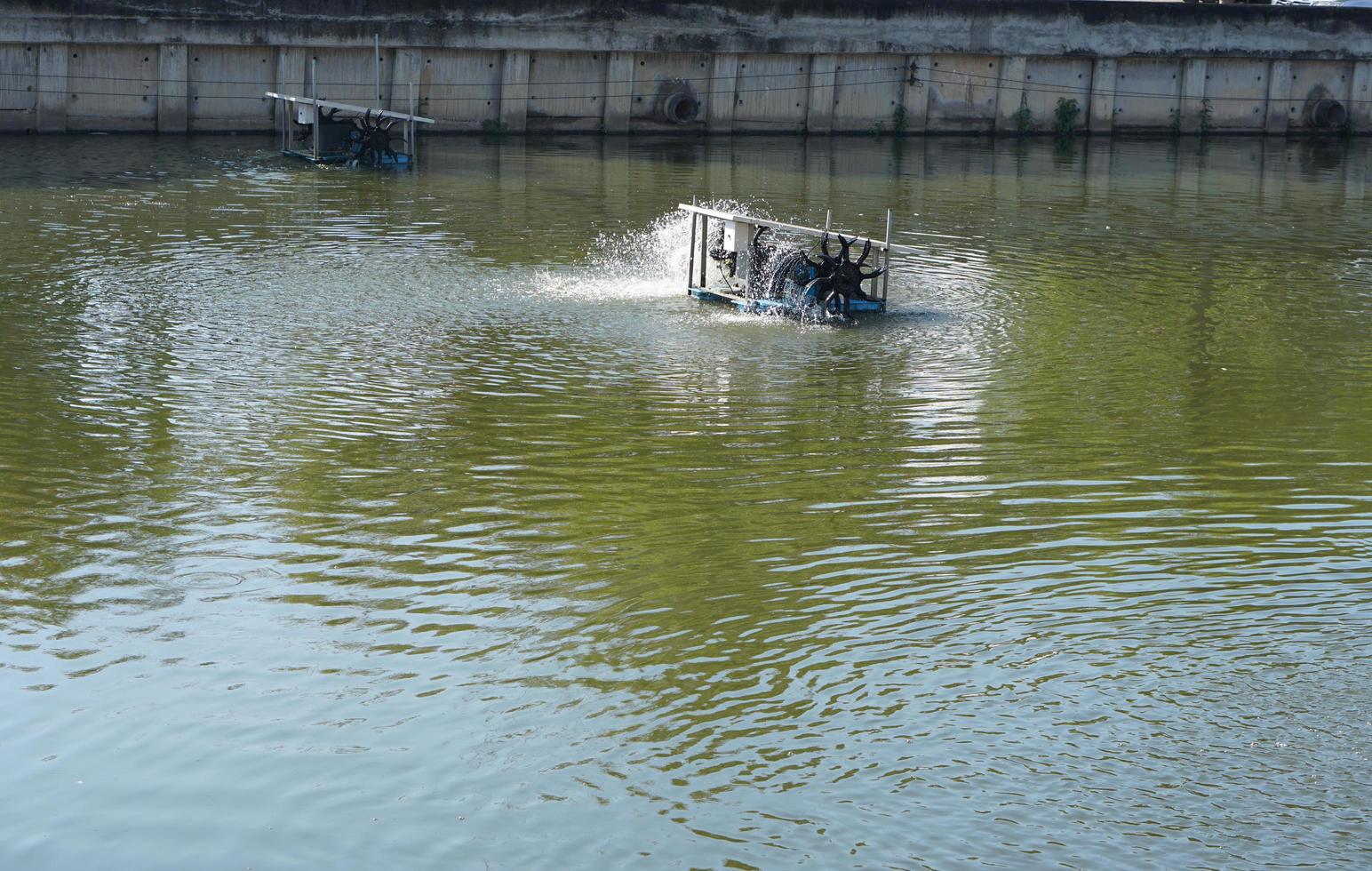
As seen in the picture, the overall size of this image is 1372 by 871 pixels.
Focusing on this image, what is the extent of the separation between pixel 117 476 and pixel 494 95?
89.8ft

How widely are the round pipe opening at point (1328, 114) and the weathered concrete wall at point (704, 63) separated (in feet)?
0.81

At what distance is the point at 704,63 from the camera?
3962 cm

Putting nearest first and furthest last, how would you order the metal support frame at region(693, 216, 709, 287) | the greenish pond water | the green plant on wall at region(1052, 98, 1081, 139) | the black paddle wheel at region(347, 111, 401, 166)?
1. the greenish pond water
2. the metal support frame at region(693, 216, 709, 287)
3. the black paddle wheel at region(347, 111, 401, 166)
4. the green plant on wall at region(1052, 98, 1081, 139)

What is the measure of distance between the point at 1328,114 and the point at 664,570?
3807 centimetres

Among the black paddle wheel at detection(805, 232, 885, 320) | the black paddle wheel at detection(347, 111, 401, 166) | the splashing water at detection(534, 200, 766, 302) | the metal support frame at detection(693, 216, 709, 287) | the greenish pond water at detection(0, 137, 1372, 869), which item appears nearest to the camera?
the greenish pond water at detection(0, 137, 1372, 869)

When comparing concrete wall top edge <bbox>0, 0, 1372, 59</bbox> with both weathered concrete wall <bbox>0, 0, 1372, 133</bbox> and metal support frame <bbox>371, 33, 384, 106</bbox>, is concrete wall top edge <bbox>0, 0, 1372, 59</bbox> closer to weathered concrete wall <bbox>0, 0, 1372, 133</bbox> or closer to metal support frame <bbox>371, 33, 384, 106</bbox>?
weathered concrete wall <bbox>0, 0, 1372, 133</bbox>

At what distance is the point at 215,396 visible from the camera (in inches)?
561

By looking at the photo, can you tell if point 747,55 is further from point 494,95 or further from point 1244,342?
point 1244,342

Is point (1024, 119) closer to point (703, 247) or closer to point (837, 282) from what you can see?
point (703, 247)

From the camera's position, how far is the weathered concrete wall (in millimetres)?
35031

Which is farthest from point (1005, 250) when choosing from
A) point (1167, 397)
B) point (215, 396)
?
point (215, 396)

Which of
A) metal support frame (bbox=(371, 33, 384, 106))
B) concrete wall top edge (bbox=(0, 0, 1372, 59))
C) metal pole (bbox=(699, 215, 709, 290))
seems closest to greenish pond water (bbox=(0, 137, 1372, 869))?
metal pole (bbox=(699, 215, 709, 290))

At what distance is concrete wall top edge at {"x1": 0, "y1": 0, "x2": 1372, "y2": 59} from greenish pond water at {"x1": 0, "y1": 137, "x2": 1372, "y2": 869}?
49.6 ft

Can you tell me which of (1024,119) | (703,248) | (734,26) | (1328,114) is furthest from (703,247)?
(1328,114)
